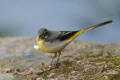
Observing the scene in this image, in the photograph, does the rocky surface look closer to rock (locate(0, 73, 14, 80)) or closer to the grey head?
rock (locate(0, 73, 14, 80))

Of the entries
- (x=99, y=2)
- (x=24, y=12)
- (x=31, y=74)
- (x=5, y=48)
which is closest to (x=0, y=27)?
(x=24, y=12)

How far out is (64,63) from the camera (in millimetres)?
5461

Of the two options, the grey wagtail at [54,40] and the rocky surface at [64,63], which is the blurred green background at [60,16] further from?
the grey wagtail at [54,40]

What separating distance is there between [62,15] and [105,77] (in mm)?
8634

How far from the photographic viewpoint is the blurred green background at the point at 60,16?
11.5m

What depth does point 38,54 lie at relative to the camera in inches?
255

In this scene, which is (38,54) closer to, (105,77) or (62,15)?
(105,77)

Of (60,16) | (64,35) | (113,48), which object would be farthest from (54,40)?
(60,16)

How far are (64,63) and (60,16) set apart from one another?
7.56 meters

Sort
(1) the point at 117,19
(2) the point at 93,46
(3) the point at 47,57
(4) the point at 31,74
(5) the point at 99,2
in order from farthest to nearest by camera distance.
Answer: (5) the point at 99,2, (1) the point at 117,19, (2) the point at 93,46, (3) the point at 47,57, (4) the point at 31,74

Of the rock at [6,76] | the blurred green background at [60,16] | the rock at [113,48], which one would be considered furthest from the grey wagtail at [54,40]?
the blurred green background at [60,16]

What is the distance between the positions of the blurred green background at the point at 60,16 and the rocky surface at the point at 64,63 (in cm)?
433

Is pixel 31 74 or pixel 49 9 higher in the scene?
pixel 49 9

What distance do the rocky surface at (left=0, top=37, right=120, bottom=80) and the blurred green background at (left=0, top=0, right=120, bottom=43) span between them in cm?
433
